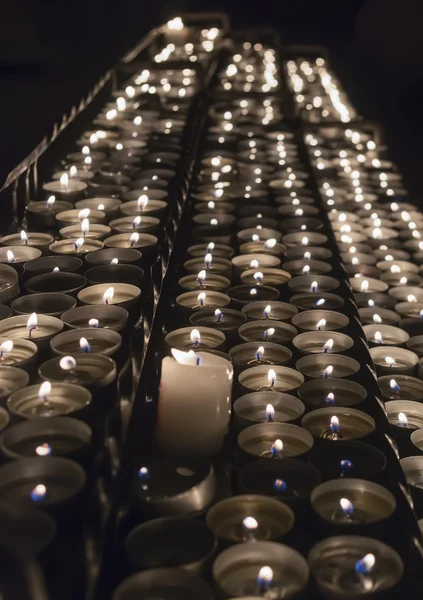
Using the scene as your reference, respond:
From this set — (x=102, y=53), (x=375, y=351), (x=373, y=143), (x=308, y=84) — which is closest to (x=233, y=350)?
(x=375, y=351)

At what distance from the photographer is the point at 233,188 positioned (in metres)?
2.22

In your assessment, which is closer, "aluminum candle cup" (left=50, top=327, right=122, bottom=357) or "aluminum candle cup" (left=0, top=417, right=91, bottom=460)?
"aluminum candle cup" (left=0, top=417, right=91, bottom=460)

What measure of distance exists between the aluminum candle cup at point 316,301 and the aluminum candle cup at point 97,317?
1.53 feet

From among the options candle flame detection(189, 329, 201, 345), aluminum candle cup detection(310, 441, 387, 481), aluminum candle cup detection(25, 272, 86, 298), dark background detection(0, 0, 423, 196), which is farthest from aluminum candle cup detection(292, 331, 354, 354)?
dark background detection(0, 0, 423, 196)

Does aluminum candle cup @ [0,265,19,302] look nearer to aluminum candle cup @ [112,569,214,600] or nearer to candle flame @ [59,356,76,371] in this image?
candle flame @ [59,356,76,371]

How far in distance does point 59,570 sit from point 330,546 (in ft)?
1.11

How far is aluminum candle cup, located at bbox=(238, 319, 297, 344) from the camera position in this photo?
1400 millimetres

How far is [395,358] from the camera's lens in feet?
5.39

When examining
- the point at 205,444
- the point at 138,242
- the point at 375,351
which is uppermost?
the point at 138,242

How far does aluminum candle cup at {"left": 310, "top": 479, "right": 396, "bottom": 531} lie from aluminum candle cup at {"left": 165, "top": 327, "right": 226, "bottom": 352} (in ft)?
1.32

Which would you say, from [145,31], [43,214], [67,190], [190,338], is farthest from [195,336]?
[145,31]

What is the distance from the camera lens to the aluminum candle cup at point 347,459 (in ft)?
3.40

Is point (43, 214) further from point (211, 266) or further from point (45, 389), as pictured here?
point (45, 389)

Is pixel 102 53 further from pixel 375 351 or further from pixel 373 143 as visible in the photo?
pixel 375 351
